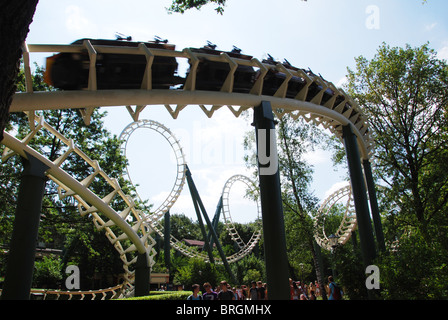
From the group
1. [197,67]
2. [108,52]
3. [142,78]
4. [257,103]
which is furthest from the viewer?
[257,103]

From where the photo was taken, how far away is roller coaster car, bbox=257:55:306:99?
8903mm

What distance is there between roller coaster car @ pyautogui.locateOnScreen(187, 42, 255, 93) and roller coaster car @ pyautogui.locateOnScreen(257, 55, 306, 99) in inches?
23.2

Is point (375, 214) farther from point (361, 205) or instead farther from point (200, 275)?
point (200, 275)

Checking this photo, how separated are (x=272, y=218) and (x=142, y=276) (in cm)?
964

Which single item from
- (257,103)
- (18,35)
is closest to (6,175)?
(257,103)

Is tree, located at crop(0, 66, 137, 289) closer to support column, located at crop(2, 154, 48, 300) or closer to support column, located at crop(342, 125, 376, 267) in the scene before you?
support column, located at crop(2, 154, 48, 300)

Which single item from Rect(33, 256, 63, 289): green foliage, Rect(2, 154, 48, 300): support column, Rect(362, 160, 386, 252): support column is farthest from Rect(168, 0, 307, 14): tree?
Rect(33, 256, 63, 289): green foliage

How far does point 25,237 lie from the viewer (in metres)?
8.54

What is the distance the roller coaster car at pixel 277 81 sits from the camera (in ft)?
29.2

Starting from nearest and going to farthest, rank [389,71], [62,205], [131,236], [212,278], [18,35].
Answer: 1. [18,35]
2. [131,236]
3. [62,205]
4. [389,71]
5. [212,278]

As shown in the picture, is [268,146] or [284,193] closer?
[268,146]

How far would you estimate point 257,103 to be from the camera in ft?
27.5
